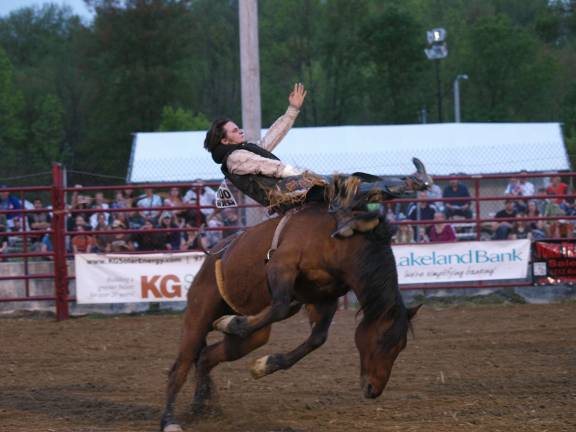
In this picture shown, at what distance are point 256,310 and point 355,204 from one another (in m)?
0.95

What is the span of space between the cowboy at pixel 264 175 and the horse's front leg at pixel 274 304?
55 cm

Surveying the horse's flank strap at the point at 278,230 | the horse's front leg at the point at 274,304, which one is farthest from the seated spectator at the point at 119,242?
the horse's front leg at the point at 274,304

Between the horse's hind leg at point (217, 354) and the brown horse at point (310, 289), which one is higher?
the brown horse at point (310, 289)

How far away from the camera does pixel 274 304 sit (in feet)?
16.5

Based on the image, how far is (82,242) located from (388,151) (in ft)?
28.7

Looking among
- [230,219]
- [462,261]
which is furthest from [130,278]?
[462,261]

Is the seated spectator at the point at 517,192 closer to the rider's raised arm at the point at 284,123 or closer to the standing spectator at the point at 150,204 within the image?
the standing spectator at the point at 150,204

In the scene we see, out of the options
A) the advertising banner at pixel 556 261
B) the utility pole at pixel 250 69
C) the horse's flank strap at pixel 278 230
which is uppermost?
the utility pole at pixel 250 69

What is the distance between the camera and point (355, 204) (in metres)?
Result: 5.18

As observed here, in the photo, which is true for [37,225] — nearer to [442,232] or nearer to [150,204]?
[150,204]

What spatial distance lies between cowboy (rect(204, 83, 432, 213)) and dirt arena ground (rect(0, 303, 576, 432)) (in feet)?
4.58

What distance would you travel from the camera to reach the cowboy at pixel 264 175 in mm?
5281

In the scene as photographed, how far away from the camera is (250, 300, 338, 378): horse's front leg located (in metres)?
5.10

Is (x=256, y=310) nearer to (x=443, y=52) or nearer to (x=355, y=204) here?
(x=355, y=204)
